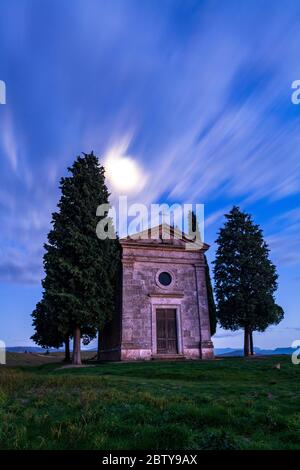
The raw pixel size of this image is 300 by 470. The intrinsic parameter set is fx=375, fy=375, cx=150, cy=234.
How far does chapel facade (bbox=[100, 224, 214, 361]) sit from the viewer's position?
2495 centimetres

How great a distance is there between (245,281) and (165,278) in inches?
280

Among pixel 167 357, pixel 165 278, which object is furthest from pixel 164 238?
pixel 167 357

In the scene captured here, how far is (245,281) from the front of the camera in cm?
2998

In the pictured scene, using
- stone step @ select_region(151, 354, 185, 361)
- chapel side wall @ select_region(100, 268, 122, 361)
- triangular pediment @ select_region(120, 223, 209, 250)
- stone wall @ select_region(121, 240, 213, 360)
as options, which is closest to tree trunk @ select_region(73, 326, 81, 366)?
chapel side wall @ select_region(100, 268, 122, 361)

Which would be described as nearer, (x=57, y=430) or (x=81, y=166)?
(x=57, y=430)

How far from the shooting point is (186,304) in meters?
26.8

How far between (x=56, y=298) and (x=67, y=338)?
9.68 metres

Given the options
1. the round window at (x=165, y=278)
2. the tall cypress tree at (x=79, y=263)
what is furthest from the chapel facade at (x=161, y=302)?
the tall cypress tree at (x=79, y=263)

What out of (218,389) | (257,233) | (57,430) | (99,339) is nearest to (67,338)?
(99,339)

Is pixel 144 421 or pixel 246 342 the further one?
pixel 246 342

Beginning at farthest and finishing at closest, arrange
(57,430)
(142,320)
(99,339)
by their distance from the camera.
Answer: (99,339) < (142,320) < (57,430)

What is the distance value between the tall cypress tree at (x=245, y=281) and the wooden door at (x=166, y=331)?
5721 mm

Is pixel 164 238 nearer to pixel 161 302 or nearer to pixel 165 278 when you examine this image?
pixel 165 278

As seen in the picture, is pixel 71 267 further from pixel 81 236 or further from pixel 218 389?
pixel 218 389
